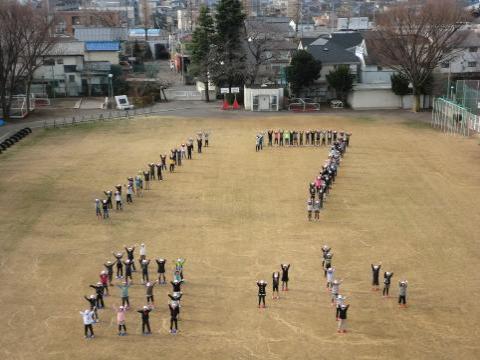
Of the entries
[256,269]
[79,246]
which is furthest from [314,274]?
[79,246]

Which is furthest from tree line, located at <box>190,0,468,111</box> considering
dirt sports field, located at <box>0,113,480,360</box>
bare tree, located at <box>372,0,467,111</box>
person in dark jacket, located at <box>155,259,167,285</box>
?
person in dark jacket, located at <box>155,259,167,285</box>

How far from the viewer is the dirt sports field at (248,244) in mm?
15734

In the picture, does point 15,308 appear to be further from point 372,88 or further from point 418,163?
point 372,88

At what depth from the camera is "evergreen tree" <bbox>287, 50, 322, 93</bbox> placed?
51.7 m

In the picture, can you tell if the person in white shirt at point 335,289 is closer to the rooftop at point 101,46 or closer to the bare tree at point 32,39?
the bare tree at point 32,39

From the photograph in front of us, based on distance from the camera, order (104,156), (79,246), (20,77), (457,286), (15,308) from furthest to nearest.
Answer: (20,77), (104,156), (79,246), (457,286), (15,308)

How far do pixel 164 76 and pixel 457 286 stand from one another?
56.4 metres

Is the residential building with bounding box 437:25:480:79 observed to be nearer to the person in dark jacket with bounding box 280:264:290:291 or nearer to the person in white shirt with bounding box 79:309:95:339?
the person in dark jacket with bounding box 280:264:290:291

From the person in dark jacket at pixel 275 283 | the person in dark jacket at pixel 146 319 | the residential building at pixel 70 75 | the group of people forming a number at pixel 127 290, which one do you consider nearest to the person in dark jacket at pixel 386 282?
the person in dark jacket at pixel 275 283

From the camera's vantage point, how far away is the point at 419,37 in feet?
154

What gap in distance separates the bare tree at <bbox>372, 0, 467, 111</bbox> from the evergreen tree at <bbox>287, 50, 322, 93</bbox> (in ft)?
19.5

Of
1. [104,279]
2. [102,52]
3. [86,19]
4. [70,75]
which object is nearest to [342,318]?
[104,279]

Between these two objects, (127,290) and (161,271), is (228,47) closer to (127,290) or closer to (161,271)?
(161,271)

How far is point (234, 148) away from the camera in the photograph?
37188mm
